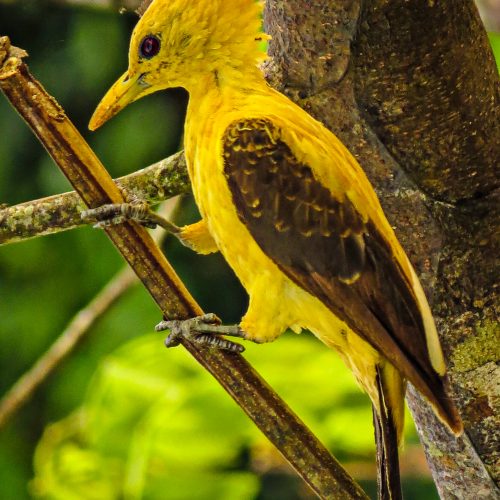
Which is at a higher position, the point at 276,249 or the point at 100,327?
the point at 276,249

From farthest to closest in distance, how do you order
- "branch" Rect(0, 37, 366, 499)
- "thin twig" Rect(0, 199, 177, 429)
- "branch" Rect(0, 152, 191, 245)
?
"thin twig" Rect(0, 199, 177, 429) → "branch" Rect(0, 152, 191, 245) → "branch" Rect(0, 37, 366, 499)

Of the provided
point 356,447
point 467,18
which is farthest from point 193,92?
point 356,447

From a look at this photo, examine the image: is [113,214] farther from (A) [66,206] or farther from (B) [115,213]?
(A) [66,206]

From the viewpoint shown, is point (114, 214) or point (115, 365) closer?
point (114, 214)

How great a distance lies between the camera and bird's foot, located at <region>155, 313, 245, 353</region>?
31.3 inches

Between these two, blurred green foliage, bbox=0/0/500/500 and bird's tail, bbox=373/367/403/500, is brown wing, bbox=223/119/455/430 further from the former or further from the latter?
blurred green foliage, bbox=0/0/500/500

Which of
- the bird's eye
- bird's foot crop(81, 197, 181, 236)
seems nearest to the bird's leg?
bird's foot crop(81, 197, 181, 236)

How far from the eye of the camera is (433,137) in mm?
810

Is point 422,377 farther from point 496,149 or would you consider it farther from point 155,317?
point 155,317

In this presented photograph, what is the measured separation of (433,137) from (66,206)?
0.33 meters

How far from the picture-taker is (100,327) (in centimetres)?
184

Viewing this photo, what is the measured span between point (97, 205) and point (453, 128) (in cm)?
31

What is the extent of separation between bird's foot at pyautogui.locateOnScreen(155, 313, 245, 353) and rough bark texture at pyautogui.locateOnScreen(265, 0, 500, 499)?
18 centimetres

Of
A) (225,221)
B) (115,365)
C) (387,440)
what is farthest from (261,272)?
(115,365)
